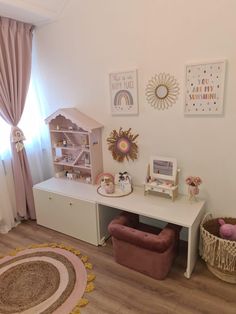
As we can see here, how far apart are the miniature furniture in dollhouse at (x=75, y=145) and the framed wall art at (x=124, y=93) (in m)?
0.32

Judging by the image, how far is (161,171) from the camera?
2.28 meters

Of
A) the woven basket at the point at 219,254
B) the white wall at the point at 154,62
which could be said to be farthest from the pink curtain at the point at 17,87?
the woven basket at the point at 219,254

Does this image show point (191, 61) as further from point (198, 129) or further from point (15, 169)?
point (15, 169)

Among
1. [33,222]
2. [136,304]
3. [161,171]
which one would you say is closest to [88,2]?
[161,171]

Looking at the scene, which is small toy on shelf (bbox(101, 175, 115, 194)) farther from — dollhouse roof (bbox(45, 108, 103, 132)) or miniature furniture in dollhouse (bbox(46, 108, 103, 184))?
dollhouse roof (bbox(45, 108, 103, 132))

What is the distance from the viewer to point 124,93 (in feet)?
7.81

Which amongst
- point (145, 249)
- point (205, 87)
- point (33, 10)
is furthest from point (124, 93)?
point (145, 249)

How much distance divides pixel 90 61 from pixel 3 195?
1759 mm

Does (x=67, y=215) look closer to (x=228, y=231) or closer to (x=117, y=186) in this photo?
(x=117, y=186)

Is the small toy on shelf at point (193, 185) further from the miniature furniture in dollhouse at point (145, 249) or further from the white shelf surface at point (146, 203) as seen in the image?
the miniature furniture in dollhouse at point (145, 249)

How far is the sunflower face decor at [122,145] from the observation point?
247 centimetres

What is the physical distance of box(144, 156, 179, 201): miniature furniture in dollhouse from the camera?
2195 millimetres

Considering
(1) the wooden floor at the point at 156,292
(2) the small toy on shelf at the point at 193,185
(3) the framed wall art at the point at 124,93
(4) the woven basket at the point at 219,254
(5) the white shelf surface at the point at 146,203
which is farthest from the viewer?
(3) the framed wall art at the point at 124,93

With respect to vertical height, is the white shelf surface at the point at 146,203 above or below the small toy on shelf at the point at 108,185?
below
